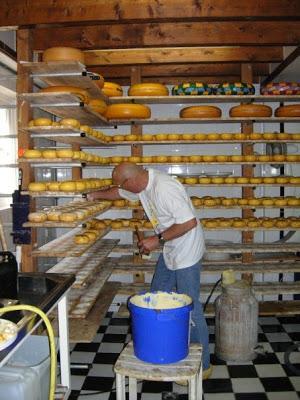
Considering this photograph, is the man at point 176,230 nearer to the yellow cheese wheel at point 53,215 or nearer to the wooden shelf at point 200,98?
the yellow cheese wheel at point 53,215

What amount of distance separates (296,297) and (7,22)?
4.80 metres

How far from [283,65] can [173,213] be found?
2380 millimetres

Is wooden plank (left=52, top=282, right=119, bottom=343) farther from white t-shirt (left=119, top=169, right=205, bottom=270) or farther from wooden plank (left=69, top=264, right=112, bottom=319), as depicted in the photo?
white t-shirt (left=119, top=169, right=205, bottom=270)

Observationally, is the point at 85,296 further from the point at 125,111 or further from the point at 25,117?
the point at 125,111

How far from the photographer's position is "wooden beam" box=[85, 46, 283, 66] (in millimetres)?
4973

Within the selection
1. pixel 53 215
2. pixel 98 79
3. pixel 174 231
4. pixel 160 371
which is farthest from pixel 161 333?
pixel 98 79

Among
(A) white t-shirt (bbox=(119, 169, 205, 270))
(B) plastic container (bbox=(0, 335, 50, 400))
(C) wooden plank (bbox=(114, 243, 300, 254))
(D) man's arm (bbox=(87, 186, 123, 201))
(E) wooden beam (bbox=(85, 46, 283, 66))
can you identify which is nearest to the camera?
(B) plastic container (bbox=(0, 335, 50, 400))

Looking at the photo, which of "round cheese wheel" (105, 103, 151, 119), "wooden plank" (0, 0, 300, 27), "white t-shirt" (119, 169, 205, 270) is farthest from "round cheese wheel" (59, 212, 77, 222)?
"round cheese wheel" (105, 103, 151, 119)

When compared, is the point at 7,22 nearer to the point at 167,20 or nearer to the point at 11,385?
the point at 167,20

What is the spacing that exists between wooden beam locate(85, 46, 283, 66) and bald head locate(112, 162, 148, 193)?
192cm

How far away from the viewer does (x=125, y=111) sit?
505cm

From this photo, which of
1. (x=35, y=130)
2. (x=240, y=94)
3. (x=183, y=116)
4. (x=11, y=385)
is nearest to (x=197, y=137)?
(x=183, y=116)

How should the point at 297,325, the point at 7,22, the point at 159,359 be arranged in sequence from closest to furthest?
the point at 159,359
the point at 7,22
the point at 297,325

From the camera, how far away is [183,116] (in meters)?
5.19
